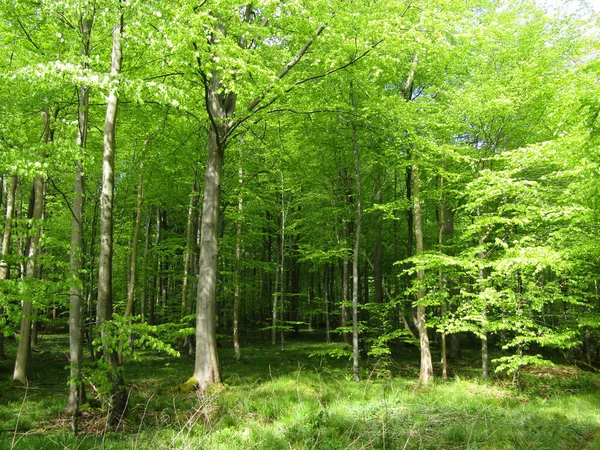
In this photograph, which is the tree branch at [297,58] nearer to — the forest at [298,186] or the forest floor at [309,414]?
the forest at [298,186]

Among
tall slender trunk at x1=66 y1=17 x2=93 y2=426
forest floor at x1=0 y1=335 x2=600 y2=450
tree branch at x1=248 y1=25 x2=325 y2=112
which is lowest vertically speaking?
forest floor at x1=0 y1=335 x2=600 y2=450

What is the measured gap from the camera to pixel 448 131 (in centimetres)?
1134

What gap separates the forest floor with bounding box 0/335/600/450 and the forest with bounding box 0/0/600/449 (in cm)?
7

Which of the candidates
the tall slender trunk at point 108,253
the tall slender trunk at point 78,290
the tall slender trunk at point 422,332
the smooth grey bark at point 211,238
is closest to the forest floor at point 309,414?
the tall slender trunk at point 78,290

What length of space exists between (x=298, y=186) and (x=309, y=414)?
11.5 meters

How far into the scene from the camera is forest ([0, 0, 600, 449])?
18.4 ft

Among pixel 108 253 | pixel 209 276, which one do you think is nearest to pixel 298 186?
pixel 209 276

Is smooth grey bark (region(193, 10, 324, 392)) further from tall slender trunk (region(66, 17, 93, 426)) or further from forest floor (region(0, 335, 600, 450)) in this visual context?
tall slender trunk (region(66, 17, 93, 426))

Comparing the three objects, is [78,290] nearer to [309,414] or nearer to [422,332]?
[309,414]

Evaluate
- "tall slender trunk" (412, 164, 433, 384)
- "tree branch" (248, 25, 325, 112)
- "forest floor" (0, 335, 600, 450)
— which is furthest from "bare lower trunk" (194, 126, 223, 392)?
"tall slender trunk" (412, 164, 433, 384)

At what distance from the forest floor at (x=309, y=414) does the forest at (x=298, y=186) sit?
0.23 feet

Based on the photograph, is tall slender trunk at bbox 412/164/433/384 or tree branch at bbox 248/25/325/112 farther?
tall slender trunk at bbox 412/164/433/384

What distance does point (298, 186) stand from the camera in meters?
16.8

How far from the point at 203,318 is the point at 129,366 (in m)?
5.55
